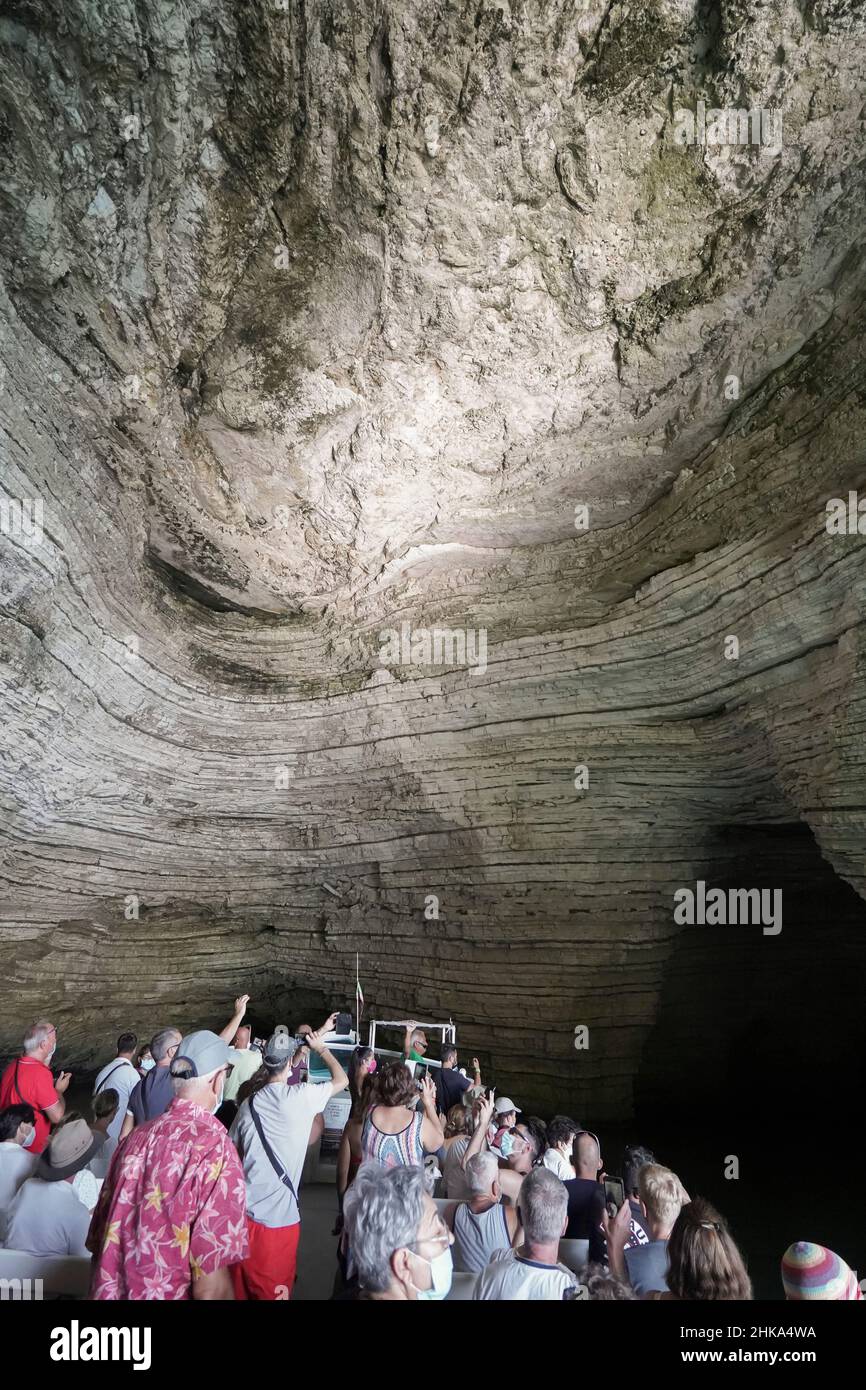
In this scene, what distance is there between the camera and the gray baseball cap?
9.42 feet

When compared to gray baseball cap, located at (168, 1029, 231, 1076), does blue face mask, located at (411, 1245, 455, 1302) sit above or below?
below

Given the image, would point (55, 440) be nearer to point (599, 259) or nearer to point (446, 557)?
point (446, 557)

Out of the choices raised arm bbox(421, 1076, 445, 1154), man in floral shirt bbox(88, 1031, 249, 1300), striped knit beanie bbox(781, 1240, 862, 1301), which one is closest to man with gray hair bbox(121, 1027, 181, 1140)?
raised arm bbox(421, 1076, 445, 1154)

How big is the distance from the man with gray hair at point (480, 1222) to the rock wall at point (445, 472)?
13.9ft

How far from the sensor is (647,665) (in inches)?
277

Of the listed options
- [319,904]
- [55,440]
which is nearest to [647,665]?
[55,440]

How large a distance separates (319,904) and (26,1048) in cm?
621

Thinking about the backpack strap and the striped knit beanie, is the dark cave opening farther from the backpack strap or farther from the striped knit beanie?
the striped knit beanie

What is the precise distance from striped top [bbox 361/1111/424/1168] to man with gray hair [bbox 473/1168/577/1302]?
852 mm

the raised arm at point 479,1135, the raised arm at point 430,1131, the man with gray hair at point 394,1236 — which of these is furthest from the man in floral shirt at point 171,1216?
the raised arm at point 479,1135

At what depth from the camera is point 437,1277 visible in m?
2.22

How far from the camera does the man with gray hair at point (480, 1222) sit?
125 inches

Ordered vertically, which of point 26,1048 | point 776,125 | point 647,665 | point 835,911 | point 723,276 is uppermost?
point 776,125

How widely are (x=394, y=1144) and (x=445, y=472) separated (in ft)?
18.3
